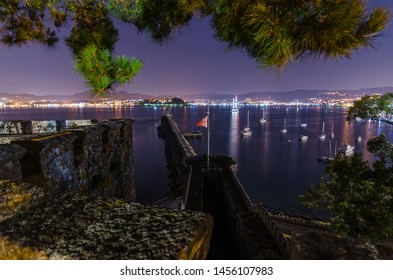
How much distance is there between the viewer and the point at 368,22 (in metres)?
1.89

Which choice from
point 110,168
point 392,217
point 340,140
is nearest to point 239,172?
point 392,217

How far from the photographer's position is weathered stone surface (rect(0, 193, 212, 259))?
108 centimetres

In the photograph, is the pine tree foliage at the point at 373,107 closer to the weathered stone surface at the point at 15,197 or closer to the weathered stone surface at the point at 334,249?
the weathered stone surface at the point at 334,249

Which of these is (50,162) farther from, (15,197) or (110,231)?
(110,231)

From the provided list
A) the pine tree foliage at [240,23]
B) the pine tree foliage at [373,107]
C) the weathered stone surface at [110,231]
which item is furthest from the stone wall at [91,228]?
the pine tree foliage at [373,107]

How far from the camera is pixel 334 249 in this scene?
1.18 meters

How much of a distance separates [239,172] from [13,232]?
33.6m

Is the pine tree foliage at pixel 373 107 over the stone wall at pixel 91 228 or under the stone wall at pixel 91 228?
over

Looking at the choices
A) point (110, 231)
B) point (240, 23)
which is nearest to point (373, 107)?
point (240, 23)

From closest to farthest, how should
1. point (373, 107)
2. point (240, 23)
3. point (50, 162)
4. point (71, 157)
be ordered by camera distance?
point (240, 23) < point (50, 162) < point (71, 157) < point (373, 107)

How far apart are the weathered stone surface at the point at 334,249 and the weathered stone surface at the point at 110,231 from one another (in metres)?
0.51

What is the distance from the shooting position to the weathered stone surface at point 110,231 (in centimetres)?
108

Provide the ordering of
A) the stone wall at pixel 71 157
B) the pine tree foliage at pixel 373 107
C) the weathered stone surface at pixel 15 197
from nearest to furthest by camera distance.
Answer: the weathered stone surface at pixel 15 197, the stone wall at pixel 71 157, the pine tree foliage at pixel 373 107

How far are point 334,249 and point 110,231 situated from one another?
120 centimetres
